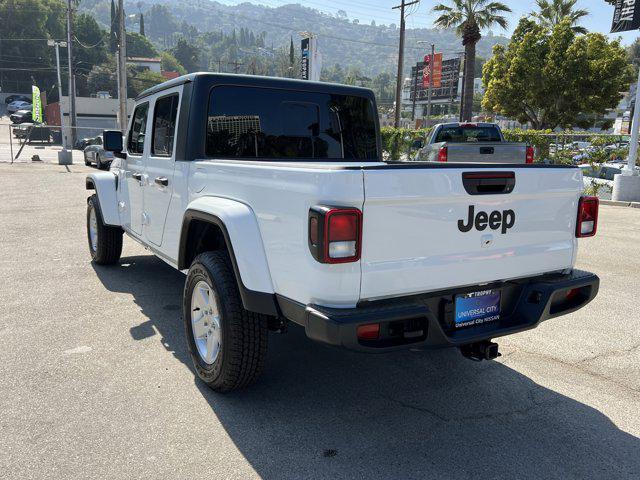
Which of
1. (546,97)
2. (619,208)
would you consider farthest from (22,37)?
(619,208)

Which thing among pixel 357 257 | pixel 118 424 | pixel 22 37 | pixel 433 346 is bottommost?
pixel 118 424

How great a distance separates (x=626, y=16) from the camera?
13.4 metres

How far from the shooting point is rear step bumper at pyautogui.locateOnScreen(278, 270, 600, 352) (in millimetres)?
2592

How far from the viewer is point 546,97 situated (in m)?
32.3

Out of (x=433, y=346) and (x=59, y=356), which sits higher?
(x=433, y=346)

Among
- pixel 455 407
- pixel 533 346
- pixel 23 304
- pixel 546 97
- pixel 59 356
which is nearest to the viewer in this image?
pixel 455 407

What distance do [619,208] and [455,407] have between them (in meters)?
12.5

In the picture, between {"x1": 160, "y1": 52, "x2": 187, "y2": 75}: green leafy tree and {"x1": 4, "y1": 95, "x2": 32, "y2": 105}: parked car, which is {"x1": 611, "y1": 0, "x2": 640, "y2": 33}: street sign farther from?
{"x1": 160, "y1": 52, "x2": 187, "y2": 75}: green leafy tree

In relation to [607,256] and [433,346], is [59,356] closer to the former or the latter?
[433,346]

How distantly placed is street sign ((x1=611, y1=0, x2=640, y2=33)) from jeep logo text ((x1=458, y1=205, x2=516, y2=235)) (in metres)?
13.0

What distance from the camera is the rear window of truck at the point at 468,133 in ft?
48.1

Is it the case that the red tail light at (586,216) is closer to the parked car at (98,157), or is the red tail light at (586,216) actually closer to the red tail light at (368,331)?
the red tail light at (368,331)

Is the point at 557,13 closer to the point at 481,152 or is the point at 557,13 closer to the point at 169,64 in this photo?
the point at 481,152

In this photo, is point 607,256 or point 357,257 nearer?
point 357,257
